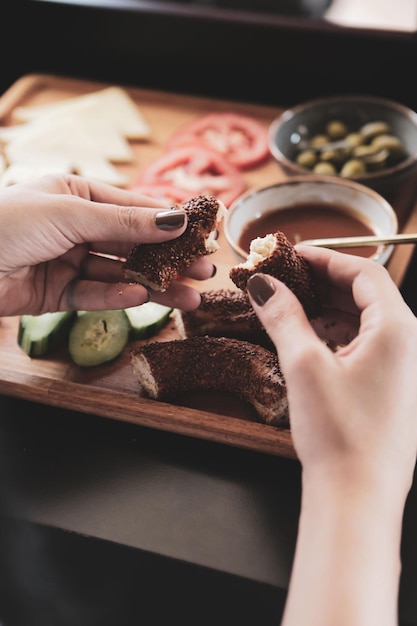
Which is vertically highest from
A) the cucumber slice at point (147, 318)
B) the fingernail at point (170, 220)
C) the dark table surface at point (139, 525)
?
A: the fingernail at point (170, 220)

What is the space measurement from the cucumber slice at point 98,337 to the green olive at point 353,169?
0.87 meters

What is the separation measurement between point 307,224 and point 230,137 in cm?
71

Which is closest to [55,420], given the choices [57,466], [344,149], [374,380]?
[57,466]

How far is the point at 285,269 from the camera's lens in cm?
157

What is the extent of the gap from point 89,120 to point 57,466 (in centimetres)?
156

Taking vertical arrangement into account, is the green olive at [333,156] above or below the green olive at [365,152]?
below

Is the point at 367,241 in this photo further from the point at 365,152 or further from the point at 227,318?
the point at 365,152

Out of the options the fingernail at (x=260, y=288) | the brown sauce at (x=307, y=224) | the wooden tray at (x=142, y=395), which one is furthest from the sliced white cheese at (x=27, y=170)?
the fingernail at (x=260, y=288)

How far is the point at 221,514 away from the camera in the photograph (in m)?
1.48

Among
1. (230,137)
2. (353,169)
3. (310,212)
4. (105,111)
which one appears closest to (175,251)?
(310,212)

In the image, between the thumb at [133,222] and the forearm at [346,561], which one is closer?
the forearm at [346,561]

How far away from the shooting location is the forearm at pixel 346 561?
107 centimetres

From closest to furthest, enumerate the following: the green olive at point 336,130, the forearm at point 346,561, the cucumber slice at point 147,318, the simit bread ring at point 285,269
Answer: the forearm at point 346,561 → the simit bread ring at point 285,269 → the cucumber slice at point 147,318 → the green olive at point 336,130

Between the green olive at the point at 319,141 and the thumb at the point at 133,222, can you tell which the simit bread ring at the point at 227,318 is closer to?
the thumb at the point at 133,222
